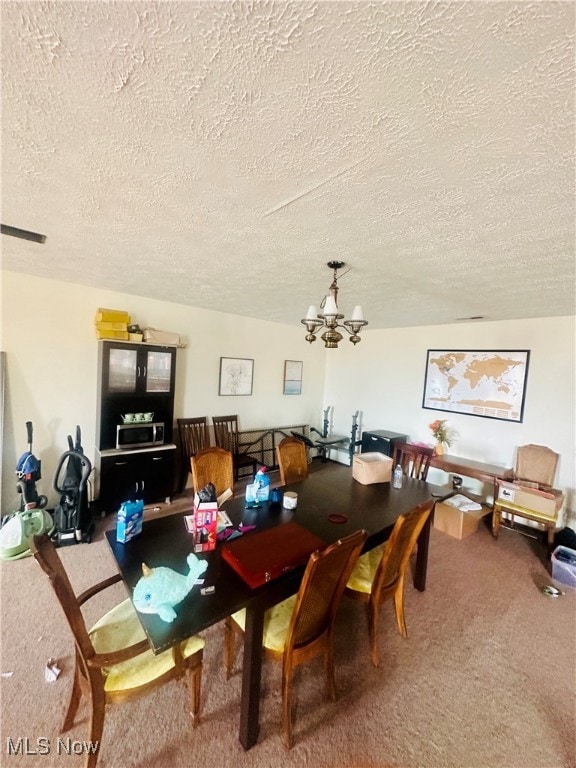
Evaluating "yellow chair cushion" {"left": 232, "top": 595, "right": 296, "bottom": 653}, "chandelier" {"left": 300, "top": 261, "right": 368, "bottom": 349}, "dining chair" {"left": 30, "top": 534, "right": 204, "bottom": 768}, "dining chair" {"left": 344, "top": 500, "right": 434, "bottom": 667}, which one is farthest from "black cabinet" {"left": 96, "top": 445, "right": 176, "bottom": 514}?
"dining chair" {"left": 344, "top": 500, "right": 434, "bottom": 667}

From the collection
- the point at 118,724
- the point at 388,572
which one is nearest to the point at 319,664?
the point at 388,572

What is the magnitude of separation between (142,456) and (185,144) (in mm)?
3102

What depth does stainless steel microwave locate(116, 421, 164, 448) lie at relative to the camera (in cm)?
327

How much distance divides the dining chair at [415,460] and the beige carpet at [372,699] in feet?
3.74

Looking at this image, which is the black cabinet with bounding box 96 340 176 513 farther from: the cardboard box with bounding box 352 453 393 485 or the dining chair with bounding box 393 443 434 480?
the dining chair with bounding box 393 443 434 480

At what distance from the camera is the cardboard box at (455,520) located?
10.6ft

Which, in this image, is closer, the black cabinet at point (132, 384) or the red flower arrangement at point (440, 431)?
the black cabinet at point (132, 384)

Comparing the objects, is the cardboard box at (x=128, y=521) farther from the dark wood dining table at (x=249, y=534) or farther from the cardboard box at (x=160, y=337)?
the cardboard box at (x=160, y=337)

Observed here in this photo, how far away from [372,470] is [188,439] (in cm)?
254

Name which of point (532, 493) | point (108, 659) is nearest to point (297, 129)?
point (108, 659)

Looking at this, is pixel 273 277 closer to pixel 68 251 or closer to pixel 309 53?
pixel 68 251

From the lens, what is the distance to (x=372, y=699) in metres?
1.61

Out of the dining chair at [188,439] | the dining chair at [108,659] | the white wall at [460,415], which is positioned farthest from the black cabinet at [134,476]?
the white wall at [460,415]

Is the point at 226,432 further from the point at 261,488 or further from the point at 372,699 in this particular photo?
the point at 372,699
